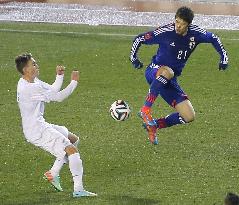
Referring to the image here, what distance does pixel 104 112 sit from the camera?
19.1m

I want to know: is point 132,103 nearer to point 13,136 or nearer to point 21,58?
point 13,136

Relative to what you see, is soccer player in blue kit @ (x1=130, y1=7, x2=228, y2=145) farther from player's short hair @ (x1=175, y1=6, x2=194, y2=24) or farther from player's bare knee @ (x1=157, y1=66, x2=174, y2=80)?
player's short hair @ (x1=175, y1=6, x2=194, y2=24)

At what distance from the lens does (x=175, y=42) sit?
15844mm

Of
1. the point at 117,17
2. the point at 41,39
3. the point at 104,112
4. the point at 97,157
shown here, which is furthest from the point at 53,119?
the point at 117,17

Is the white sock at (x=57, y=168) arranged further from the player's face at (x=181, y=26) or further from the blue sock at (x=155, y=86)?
the player's face at (x=181, y=26)

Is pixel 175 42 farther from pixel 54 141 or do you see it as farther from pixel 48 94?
pixel 54 141

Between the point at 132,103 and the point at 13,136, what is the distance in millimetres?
4144

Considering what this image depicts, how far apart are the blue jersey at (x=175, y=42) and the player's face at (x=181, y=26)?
0.12 meters

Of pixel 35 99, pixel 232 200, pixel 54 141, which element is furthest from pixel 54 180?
pixel 232 200

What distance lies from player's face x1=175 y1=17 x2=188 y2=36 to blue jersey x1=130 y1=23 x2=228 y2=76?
0.41ft

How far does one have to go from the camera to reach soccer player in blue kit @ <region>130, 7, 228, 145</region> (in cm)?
1580

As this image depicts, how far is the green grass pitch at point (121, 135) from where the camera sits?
1297 cm

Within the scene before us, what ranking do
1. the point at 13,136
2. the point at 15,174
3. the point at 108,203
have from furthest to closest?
the point at 13,136
the point at 15,174
the point at 108,203

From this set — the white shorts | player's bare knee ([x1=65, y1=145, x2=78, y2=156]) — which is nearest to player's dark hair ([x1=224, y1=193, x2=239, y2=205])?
player's bare knee ([x1=65, y1=145, x2=78, y2=156])
